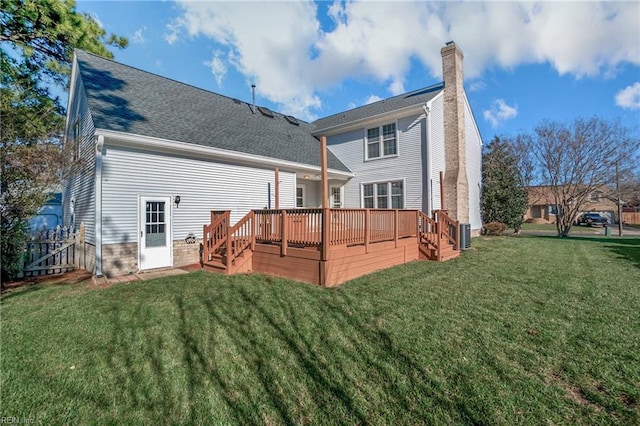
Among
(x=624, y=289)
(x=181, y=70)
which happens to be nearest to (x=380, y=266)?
(x=624, y=289)

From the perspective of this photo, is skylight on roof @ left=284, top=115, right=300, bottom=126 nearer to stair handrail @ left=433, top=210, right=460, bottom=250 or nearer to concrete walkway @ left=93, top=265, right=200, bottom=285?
stair handrail @ left=433, top=210, right=460, bottom=250

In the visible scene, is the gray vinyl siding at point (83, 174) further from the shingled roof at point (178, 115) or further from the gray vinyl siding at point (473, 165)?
the gray vinyl siding at point (473, 165)

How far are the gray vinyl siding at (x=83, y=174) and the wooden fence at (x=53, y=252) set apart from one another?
0.49m

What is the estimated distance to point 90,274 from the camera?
7.72 metres

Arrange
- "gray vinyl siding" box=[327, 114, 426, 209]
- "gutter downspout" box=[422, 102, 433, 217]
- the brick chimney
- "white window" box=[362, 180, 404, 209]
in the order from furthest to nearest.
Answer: "white window" box=[362, 180, 404, 209], the brick chimney, "gray vinyl siding" box=[327, 114, 426, 209], "gutter downspout" box=[422, 102, 433, 217]

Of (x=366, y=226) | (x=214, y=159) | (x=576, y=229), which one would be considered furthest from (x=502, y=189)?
(x=214, y=159)

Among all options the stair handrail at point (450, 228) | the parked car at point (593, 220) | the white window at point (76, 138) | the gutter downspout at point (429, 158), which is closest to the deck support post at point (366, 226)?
the stair handrail at point (450, 228)

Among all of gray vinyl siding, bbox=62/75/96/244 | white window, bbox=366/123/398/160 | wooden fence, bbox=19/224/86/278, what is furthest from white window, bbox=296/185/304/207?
wooden fence, bbox=19/224/86/278

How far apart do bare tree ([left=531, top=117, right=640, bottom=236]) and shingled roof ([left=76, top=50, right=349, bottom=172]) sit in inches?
603

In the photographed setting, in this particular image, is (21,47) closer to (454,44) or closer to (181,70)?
(181,70)

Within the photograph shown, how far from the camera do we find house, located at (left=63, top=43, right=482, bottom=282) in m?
7.78

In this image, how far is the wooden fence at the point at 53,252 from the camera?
24.9 ft

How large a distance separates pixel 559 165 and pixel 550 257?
44.5ft

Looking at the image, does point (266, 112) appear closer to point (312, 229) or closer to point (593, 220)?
point (312, 229)
